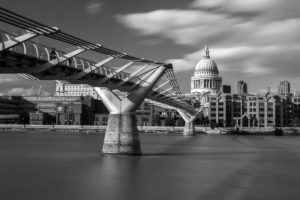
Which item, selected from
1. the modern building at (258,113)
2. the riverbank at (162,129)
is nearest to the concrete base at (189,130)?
the riverbank at (162,129)

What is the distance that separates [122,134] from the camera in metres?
48.5

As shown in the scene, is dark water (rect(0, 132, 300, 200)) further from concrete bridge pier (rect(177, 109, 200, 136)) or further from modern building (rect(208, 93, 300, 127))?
modern building (rect(208, 93, 300, 127))

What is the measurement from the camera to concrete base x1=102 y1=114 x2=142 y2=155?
48.6 metres

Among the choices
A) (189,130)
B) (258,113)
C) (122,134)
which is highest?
(258,113)

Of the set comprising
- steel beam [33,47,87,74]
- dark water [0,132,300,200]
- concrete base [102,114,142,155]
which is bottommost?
dark water [0,132,300,200]

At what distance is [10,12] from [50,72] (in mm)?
13049

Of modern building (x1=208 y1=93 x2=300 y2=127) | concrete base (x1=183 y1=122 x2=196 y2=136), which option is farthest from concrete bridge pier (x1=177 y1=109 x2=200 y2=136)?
modern building (x1=208 y1=93 x2=300 y2=127)

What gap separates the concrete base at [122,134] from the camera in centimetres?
4859

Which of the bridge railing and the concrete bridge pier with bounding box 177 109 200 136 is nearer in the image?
the bridge railing

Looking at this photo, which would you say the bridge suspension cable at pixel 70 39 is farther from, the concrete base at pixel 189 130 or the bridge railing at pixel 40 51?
the concrete base at pixel 189 130

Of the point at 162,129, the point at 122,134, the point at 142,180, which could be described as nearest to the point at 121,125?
the point at 122,134

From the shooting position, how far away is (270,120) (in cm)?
18888

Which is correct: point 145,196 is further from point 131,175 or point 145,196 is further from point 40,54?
point 40,54

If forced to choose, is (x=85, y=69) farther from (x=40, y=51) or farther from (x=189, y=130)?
(x=189, y=130)
